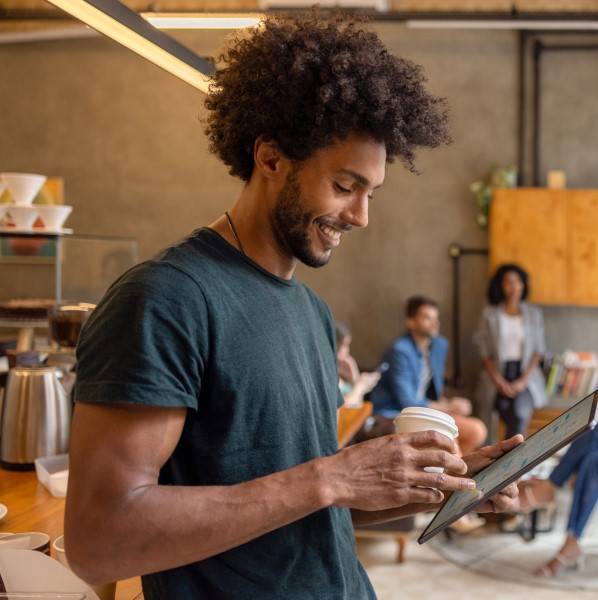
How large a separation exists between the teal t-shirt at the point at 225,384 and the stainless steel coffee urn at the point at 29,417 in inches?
50.6

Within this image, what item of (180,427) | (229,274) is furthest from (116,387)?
(229,274)

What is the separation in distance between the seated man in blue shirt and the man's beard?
3.96 metres

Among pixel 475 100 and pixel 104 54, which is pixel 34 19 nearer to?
pixel 104 54

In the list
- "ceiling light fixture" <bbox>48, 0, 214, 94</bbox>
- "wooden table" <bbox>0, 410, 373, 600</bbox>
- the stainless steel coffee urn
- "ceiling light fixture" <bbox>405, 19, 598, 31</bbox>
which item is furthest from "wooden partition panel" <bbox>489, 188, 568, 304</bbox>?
"wooden table" <bbox>0, 410, 373, 600</bbox>

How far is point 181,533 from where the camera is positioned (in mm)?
1022

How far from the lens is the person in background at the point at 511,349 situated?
6.50m

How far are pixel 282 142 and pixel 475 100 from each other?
6.19 metres

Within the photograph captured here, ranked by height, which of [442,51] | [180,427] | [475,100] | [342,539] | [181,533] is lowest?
[342,539]

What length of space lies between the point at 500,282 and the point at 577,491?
7.81 ft

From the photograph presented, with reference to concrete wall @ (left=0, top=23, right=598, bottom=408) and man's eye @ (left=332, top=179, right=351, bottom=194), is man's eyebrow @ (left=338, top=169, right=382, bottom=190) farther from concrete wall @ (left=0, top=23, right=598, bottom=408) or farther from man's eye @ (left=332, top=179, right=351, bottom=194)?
concrete wall @ (left=0, top=23, right=598, bottom=408)

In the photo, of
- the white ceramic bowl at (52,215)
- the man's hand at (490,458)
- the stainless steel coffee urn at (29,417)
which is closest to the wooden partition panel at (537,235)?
the white ceramic bowl at (52,215)

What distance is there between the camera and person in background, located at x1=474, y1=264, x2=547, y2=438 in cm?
650

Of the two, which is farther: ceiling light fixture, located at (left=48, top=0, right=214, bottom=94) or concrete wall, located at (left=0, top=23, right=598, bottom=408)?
concrete wall, located at (left=0, top=23, right=598, bottom=408)

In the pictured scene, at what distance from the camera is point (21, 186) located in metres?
3.38
